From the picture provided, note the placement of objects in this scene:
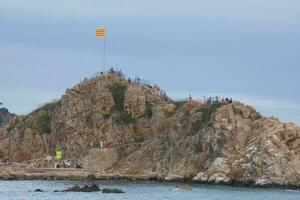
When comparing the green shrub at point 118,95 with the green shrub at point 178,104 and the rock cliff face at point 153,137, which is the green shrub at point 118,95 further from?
the green shrub at point 178,104

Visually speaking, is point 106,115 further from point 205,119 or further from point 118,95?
point 205,119

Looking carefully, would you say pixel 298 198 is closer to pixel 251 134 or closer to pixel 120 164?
pixel 251 134

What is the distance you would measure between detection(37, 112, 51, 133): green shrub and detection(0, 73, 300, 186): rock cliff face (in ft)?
0.71

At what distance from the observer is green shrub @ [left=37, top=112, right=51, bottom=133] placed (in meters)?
165

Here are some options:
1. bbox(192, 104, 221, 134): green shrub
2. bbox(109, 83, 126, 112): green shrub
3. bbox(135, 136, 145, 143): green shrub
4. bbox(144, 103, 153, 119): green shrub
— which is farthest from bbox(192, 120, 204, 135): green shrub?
bbox(109, 83, 126, 112): green shrub

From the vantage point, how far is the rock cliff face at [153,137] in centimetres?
12169

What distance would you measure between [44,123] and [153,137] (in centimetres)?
3006

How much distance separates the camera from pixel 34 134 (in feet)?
537

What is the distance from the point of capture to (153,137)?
490ft

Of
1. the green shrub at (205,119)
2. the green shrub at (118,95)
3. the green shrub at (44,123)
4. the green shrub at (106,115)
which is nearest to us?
the green shrub at (205,119)

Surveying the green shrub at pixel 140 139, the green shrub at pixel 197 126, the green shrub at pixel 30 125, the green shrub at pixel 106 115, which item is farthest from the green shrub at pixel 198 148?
the green shrub at pixel 30 125

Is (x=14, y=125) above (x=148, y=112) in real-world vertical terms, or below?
below

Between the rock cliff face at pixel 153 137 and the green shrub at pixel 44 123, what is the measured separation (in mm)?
217

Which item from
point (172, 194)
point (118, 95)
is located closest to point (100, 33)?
point (118, 95)
